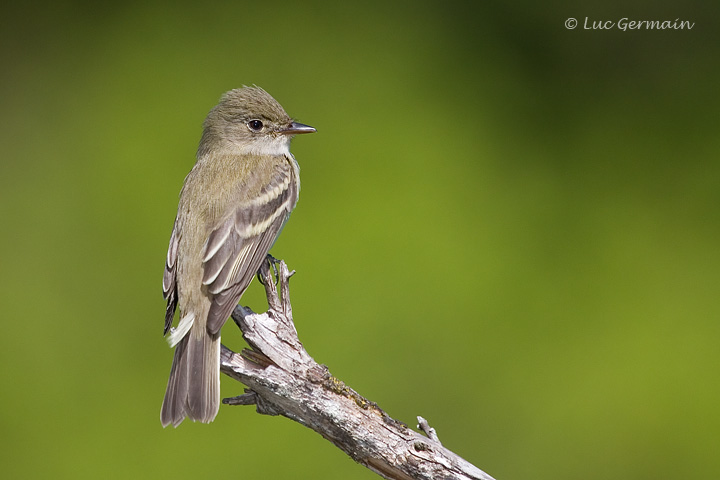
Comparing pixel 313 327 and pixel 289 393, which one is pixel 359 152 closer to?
pixel 313 327

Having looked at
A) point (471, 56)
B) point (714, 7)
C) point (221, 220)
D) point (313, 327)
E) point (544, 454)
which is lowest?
point (544, 454)

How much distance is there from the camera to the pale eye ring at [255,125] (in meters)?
5.72

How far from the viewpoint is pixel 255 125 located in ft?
18.8

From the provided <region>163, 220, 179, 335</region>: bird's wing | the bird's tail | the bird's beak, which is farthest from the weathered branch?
the bird's beak

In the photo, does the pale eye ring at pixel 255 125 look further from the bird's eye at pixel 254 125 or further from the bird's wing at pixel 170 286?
the bird's wing at pixel 170 286

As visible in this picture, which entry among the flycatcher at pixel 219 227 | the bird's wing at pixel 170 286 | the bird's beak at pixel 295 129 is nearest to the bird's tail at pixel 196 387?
the flycatcher at pixel 219 227

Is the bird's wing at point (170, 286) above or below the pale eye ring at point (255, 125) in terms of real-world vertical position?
below

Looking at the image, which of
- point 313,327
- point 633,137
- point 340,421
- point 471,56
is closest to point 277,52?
point 471,56

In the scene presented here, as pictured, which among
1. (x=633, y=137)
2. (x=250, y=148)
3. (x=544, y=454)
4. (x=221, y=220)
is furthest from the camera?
(x=633, y=137)

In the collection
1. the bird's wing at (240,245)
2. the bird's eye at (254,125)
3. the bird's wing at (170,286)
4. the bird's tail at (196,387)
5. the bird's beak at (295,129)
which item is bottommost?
→ the bird's tail at (196,387)

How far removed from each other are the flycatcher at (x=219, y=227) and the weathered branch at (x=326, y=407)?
6.0 inches

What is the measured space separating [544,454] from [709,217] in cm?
228

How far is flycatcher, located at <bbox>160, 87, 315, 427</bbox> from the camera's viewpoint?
4457 mm

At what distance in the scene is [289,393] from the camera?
163 inches
